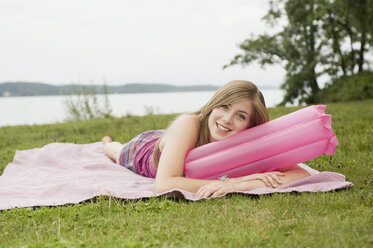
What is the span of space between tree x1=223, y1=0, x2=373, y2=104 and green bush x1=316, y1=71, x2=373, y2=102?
0.75m

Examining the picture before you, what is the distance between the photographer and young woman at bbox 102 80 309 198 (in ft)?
11.0

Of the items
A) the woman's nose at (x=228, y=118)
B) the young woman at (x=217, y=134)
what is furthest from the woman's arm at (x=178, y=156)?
the woman's nose at (x=228, y=118)

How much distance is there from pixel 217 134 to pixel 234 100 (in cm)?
39

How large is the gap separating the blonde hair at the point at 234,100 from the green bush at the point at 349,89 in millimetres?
13666

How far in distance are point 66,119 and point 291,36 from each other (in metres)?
13.0

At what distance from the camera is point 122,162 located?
16.8 feet

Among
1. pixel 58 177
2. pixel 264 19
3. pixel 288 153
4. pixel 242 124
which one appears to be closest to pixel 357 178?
pixel 288 153

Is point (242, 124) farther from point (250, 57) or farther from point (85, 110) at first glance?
point (250, 57)

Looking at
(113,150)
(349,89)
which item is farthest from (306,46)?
(113,150)

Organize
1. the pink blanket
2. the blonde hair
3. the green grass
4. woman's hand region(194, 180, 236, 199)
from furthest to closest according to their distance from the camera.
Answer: the blonde hair, the pink blanket, woman's hand region(194, 180, 236, 199), the green grass

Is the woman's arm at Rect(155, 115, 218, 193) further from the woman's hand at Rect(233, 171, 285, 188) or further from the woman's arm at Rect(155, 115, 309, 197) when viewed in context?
the woman's hand at Rect(233, 171, 285, 188)

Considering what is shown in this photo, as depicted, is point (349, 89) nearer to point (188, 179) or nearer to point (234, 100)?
point (234, 100)

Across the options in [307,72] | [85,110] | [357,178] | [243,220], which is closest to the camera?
[243,220]

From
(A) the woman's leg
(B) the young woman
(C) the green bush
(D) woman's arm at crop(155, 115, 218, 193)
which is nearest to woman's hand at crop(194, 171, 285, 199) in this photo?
(B) the young woman
